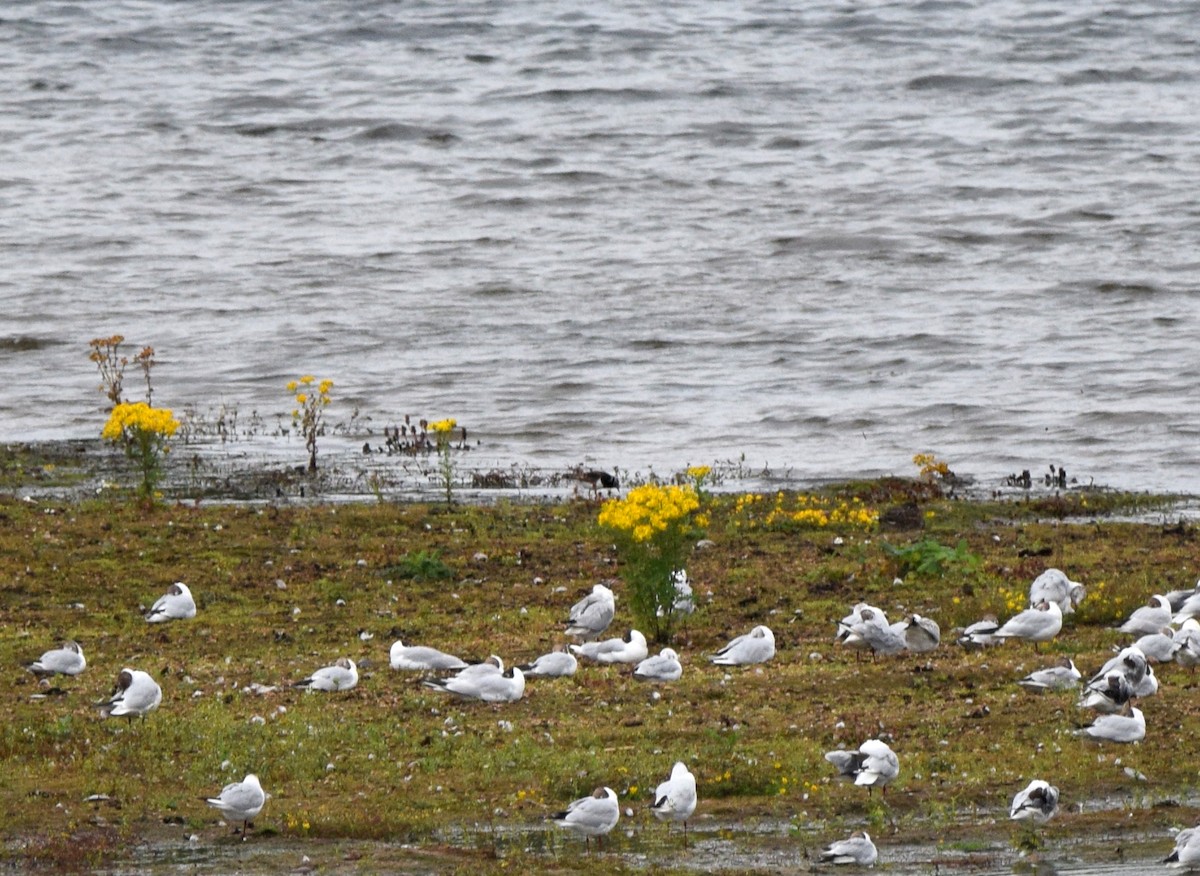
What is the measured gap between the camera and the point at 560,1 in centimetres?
6638

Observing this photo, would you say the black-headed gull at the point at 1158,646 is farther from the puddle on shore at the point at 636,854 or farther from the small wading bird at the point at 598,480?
the small wading bird at the point at 598,480

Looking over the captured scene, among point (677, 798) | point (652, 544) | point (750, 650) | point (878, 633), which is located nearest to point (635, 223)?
point (652, 544)

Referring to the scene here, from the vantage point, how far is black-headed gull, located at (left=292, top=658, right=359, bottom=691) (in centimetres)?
1318

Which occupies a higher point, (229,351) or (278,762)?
(278,762)

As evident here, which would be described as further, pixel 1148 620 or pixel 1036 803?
pixel 1148 620

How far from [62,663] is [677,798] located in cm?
520

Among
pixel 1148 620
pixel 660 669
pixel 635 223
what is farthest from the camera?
pixel 635 223

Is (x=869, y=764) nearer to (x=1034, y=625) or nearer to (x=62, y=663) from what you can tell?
(x=1034, y=625)

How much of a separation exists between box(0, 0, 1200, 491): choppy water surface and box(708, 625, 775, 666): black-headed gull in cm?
906

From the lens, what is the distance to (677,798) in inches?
413

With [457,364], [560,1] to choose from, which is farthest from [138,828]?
[560,1]

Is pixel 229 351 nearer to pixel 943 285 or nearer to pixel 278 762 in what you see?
pixel 943 285

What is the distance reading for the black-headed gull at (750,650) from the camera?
1371cm

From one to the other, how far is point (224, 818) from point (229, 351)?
2163cm
